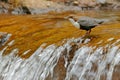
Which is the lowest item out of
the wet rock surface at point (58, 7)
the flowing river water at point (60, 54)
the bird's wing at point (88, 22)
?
the wet rock surface at point (58, 7)

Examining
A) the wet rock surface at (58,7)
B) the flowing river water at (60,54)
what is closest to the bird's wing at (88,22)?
the flowing river water at (60,54)

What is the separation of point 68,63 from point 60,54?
589 mm

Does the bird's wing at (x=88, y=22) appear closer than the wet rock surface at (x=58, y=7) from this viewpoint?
Yes

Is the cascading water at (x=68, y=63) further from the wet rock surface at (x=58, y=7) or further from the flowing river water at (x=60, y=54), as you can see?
the wet rock surface at (x=58, y=7)

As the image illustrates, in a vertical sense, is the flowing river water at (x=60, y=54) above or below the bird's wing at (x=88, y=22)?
below

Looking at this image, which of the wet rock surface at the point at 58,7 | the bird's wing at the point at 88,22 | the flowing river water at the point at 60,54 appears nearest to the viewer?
the flowing river water at the point at 60,54

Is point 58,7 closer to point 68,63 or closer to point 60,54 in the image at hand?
point 60,54

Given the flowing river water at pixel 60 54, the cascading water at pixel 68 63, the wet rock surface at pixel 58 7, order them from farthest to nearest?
the wet rock surface at pixel 58 7, the flowing river water at pixel 60 54, the cascading water at pixel 68 63

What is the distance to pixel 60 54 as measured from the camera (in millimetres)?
14719

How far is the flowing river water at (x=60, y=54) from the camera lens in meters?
13.2

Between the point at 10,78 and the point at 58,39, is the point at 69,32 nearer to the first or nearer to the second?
the point at 58,39

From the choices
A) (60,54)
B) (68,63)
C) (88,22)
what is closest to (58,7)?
(60,54)

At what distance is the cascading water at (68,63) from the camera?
42.6ft

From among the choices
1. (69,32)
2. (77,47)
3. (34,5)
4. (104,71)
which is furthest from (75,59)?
(34,5)
